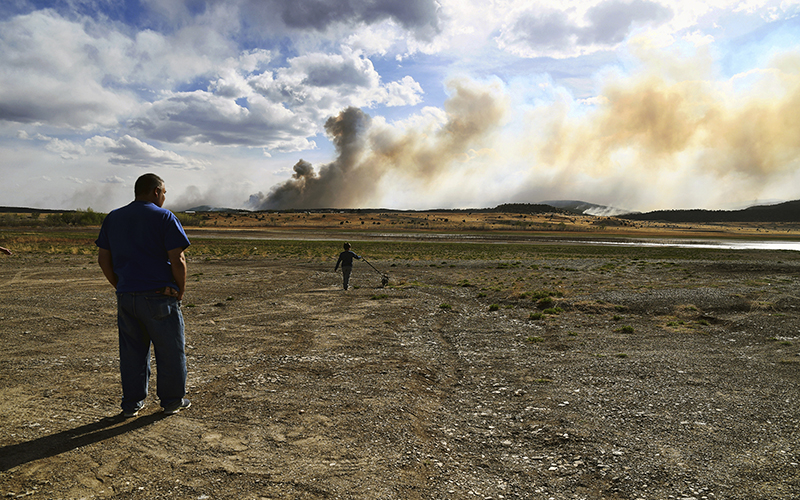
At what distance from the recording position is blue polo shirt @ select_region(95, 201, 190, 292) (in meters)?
4.83

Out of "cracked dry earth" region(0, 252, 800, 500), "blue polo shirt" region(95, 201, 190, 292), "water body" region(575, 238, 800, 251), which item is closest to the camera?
"cracked dry earth" region(0, 252, 800, 500)

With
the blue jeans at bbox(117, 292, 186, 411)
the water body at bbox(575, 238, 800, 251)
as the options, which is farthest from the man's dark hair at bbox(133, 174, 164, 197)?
the water body at bbox(575, 238, 800, 251)

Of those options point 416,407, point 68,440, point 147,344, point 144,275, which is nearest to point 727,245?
point 416,407

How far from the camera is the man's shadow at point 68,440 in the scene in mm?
4246

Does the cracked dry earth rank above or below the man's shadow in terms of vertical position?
below

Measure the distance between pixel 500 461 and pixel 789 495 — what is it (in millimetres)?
2618

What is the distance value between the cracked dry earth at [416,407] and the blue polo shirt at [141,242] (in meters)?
1.72

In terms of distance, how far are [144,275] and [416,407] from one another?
3.90 meters

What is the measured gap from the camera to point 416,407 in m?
6.20

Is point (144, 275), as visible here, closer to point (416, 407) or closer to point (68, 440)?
point (68, 440)

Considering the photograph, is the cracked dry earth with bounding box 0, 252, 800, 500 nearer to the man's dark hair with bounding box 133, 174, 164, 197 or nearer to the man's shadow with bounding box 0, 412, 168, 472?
the man's shadow with bounding box 0, 412, 168, 472

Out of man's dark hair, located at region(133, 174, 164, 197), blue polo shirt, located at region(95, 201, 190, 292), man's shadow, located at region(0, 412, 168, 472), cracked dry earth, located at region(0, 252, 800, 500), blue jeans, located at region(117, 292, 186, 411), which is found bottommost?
cracked dry earth, located at region(0, 252, 800, 500)

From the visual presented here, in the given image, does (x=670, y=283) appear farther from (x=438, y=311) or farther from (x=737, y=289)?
(x=438, y=311)

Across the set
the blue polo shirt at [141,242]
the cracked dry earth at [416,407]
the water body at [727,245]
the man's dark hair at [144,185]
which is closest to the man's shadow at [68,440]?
the cracked dry earth at [416,407]
